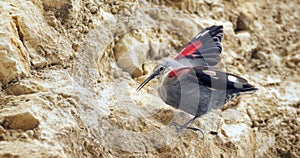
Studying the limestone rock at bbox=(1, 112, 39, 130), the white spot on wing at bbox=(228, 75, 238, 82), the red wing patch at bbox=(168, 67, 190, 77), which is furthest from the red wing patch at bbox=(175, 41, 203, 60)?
the limestone rock at bbox=(1, 112, 39, 130)

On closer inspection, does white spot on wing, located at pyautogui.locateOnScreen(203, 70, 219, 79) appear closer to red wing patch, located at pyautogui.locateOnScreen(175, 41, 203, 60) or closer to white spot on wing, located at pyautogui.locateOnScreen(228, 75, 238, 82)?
white spot on wing, located at pyautogui.locateOnScreen(228, 75, 238, 82)

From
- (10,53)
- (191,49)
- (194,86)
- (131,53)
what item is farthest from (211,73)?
(10,53)

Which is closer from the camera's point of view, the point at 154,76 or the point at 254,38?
the point at 154,76

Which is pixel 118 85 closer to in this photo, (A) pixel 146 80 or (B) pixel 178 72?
(A) pixel 146 80

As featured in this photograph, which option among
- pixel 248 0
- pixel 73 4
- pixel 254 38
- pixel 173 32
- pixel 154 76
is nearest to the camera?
pixel 73 4

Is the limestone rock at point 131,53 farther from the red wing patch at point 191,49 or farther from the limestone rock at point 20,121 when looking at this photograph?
the limestone rock at point 20,121

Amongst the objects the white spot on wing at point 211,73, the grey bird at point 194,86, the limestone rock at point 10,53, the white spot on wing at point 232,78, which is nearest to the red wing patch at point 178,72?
the grey bird at point 194,86

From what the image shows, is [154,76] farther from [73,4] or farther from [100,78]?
[73,4]

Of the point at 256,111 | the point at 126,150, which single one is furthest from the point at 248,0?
the point at 126,150

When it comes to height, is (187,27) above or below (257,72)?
above
